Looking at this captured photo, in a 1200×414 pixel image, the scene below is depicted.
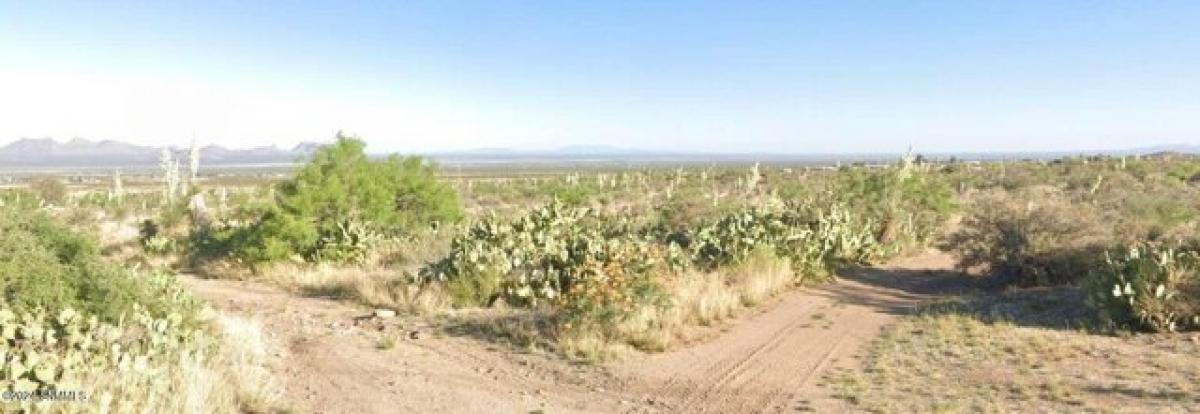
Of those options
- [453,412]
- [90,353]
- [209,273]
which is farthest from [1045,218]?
[209,273]

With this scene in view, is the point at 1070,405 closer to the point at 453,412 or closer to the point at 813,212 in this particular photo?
the point at 453,412

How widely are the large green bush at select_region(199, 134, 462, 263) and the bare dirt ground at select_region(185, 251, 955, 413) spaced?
4.49 m

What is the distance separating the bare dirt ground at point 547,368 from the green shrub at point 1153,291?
2.78 metres

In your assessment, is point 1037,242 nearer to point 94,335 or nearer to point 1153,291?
point 1153,291

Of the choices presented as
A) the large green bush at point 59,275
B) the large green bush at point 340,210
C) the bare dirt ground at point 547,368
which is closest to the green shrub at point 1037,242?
→ the bare dirt ground at point 547,368

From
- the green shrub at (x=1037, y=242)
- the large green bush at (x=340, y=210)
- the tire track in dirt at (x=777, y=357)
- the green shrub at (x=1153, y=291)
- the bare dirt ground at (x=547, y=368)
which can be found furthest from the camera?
the large green bush at (x=340, y=210)

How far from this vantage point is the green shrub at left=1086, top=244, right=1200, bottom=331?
1008 cm

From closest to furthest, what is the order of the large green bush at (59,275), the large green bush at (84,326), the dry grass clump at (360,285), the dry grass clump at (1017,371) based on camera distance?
the large green bush at (84,326), the large green bush at (59,275), the dry grass clump at (1017,371), the dry grass clump at (360,285)

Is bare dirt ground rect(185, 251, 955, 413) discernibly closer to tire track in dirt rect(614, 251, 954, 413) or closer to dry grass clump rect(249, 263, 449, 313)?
tire track in dirt rect(614, 251, 954, 413)

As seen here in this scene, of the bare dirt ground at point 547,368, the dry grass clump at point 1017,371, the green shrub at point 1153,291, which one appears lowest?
the bare dirt ground at point 547,368

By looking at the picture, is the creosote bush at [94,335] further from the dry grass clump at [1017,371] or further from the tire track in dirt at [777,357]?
the dry grass clump at [1017,371]

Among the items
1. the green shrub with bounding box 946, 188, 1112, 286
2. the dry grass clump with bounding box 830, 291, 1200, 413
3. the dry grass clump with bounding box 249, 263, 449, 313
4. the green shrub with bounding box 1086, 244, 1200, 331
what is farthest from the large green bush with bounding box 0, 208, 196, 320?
the green shrub with bounding box 946, 188, 1112, 286

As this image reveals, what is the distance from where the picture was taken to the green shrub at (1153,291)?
33.1 ft

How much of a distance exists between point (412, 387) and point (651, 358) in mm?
2814
